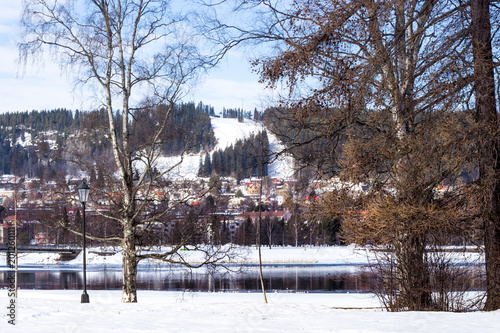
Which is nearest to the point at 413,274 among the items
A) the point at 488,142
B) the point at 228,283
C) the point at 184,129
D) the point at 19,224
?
the point at 488,142

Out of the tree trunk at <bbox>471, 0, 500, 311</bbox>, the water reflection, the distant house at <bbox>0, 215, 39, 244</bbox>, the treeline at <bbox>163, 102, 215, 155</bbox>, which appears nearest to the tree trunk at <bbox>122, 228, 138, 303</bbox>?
the treeline at <bbox>163, 102, 215, 155</bbox>

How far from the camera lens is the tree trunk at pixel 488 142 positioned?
8.84 m

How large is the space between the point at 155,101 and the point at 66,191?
11.6ft

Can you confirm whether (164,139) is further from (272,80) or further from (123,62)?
(272,80)

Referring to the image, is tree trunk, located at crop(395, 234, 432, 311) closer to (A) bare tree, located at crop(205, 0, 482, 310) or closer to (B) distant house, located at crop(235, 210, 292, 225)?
(A) bare tree, located at crop(205, 0, 482, 310)

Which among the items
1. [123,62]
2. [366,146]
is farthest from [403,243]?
[123,62]

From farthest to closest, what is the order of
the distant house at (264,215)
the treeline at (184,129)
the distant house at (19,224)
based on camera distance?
the distant house at (264,215), the distant house at (19,224), the treeline at (184,129)

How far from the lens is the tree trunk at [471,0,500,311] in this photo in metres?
8.84

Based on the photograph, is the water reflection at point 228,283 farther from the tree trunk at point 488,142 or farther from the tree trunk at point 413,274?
the tree trunk at point 488,142

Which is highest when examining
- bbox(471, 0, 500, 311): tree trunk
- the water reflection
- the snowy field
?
bbox(471, 0, 500, 311): tree trunk

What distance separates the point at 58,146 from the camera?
49.8 ft

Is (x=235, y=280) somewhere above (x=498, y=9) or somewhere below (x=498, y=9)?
below

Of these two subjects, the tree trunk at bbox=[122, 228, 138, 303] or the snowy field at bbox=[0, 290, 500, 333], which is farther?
the tree trunk at bbox=[122, 228, 138, 303]

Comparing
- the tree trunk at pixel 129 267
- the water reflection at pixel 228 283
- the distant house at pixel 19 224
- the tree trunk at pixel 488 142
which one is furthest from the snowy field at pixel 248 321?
the water reflection at pixel 228 283
